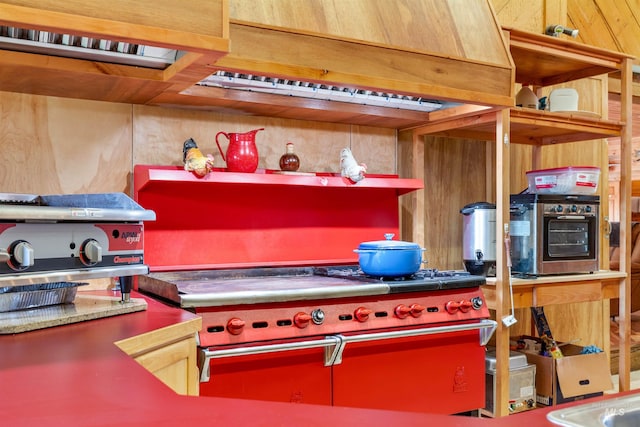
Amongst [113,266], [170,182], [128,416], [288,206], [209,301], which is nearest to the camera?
[128,416]

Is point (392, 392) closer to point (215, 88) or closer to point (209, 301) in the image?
point (209, 301)

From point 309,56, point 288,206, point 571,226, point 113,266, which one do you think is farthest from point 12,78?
point 571,226

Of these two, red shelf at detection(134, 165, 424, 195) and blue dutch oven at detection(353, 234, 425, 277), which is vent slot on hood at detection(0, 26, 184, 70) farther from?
blue dutch oven at detection(353, 234, 425, 277)

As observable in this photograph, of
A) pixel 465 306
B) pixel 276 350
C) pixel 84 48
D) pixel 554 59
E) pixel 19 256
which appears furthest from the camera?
pixel 554 59

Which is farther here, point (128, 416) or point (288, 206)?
point (288, 206)

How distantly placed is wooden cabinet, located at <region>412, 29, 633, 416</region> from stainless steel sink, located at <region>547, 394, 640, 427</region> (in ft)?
6.20

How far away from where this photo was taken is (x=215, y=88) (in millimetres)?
2572

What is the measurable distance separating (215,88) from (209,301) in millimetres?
1002

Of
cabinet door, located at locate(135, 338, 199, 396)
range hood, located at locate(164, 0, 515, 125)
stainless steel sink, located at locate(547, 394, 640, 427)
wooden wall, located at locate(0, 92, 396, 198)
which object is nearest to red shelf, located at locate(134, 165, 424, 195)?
wooden wall, located at locate(0, 92, 396, 198)

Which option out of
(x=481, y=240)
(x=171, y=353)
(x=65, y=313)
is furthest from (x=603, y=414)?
(x=481, y=240)

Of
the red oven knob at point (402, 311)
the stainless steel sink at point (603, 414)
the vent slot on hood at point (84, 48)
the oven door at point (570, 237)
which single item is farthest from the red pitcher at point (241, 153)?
the stainless steel sink at point (603, 414)

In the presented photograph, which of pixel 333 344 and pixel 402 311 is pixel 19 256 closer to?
pixel 333 344

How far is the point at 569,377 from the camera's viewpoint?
320 centimetres

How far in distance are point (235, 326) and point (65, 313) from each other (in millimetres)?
595
